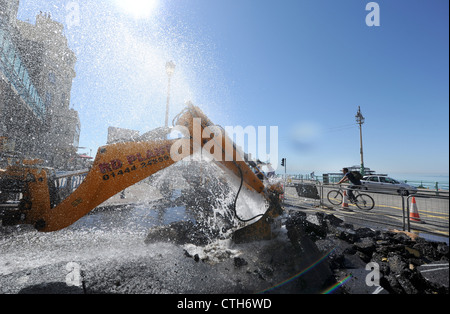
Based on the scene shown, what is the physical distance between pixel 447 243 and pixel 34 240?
23.9ft

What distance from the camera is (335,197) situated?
8680mm

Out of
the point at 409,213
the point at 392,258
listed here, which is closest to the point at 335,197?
the point at 409,213

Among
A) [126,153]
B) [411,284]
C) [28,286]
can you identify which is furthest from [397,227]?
[28,286]

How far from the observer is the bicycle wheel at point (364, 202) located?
7.60 m

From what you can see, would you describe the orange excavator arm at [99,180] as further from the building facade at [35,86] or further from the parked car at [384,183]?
the parked car at [384,183]

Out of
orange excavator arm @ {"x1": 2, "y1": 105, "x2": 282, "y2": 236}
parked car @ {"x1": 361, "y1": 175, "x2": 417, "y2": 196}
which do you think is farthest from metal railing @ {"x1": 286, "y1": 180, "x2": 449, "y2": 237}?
parked car @ {"x1": 361, "y1": 175, "x2": 417, "y2": 196}

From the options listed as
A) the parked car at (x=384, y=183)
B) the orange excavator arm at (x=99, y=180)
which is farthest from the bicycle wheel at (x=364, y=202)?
the parked car at (x=384, y=183)

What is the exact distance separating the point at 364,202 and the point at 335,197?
3.89 feet

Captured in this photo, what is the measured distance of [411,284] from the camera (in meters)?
2.15

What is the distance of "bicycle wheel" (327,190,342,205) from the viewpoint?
8566 millimetres

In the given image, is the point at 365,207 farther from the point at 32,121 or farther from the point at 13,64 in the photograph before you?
the point at 32,121

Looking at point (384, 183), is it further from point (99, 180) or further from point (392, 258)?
point (99, 180)

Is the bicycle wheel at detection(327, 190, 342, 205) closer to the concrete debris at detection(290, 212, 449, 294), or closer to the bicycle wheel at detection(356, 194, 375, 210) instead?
the bicycle wheel at detection(356, 194, 375, 210)

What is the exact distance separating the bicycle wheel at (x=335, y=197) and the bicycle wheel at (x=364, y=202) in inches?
31.3
